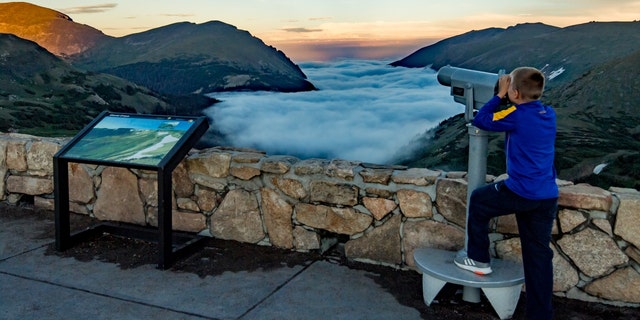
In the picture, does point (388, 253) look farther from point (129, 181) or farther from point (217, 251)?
point (129, 181)

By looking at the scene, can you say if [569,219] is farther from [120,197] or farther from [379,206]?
[120,197]

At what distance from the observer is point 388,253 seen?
4051 mm

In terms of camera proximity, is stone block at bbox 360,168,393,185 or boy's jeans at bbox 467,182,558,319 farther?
stone block at bbox 360,168,393,185

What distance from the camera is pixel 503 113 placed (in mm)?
2879

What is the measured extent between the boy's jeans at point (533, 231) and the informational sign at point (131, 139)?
7.83 feet

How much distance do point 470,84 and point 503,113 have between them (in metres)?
0.48

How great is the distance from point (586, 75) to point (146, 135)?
123 feet

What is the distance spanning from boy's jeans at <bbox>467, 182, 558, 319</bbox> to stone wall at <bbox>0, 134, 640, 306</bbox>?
565mm

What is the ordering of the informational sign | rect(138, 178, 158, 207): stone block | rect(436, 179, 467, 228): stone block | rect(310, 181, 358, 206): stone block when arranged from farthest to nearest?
rect(138, 178, 158, 207): stone block → the informational sign → rect(310, 181, 358, 206): stone block → rect(436, 179, 467, 228): stone block

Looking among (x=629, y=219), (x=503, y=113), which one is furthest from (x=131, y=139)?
(x=629, y=219)

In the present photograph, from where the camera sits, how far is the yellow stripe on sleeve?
2.85 m

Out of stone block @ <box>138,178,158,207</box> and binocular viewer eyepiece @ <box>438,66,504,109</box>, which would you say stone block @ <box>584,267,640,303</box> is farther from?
stone block @ <box>138,178,158,207</box>

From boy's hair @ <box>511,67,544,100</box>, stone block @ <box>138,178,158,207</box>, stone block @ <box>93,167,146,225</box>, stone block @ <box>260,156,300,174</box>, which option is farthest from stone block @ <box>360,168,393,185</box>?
stone block @ <box>93,167,146,225</box>

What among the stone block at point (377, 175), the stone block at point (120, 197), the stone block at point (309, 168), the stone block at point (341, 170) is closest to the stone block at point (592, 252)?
the stone block at point (377, 175)
